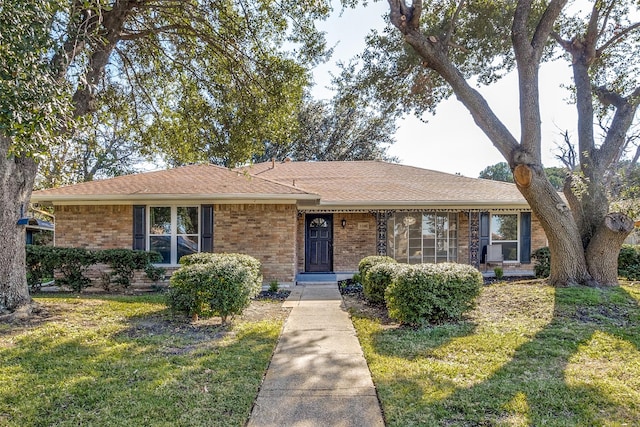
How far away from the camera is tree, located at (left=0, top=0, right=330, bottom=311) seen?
22.0 ft

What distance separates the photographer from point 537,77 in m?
8.18

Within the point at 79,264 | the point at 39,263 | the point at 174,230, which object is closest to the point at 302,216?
the point at 174,230

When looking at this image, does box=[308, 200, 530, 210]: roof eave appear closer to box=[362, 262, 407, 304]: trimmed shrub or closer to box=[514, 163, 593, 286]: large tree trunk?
box=[514, 163, 593, 286]: large tree trunk

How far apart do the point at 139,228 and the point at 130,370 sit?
7530 millimetres

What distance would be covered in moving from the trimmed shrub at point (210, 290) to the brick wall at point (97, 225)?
18.3ft

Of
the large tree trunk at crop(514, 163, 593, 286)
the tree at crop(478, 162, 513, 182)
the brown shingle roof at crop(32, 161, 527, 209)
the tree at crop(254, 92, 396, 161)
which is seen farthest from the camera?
the tree at crop(478, 162, 513, 182)

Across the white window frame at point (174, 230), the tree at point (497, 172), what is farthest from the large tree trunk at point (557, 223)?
the tree at point (497, 172)

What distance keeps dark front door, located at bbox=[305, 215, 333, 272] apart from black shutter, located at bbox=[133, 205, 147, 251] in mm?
5054

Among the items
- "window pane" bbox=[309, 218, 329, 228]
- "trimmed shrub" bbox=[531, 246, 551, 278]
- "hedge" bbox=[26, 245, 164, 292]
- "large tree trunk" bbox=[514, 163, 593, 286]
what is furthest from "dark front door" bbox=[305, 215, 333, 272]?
"large tree trunk" bbox=[514, 163, 593, 286]

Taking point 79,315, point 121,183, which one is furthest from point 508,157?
point 121,183

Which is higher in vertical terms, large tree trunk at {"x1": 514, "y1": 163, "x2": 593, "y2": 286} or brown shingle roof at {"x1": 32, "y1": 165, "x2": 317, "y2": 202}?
brown shingle roof at {"x1": 32, "y1": 165, "x2": 317, "y2": 202}

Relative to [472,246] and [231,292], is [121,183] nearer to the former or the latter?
[231,292]

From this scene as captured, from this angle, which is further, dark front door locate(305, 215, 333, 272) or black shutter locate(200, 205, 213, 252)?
dark front door locate(305, 215, 333, 272)

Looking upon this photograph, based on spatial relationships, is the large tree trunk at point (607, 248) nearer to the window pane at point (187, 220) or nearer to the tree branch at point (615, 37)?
the tree branch at point (615, 37)
